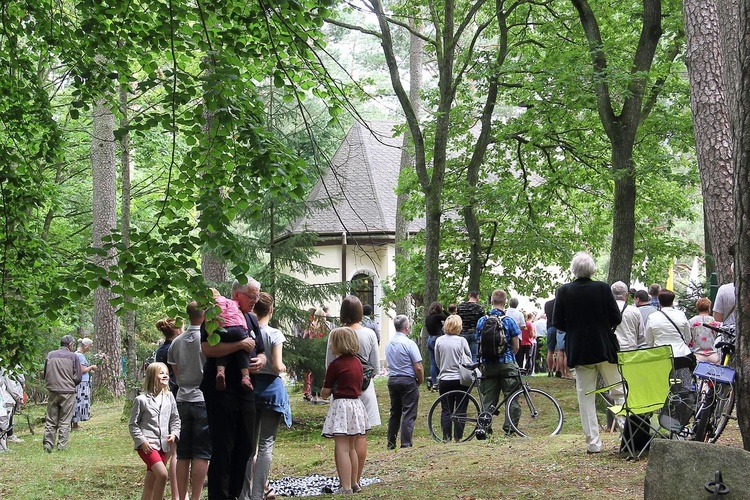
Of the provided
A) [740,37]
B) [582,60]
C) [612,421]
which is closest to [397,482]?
[612,421]

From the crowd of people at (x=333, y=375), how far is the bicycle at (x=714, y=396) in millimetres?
1074

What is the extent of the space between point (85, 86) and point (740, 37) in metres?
5.27

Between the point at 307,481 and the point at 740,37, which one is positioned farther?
the point at 307,481

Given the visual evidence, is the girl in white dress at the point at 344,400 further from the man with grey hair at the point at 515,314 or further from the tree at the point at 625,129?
the man with grey hair at the point at 515,314

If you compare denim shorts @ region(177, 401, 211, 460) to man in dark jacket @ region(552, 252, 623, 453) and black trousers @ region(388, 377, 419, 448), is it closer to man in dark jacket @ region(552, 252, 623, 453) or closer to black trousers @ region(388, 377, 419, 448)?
man in dark jacket @ region(552, 252, 623, 453)

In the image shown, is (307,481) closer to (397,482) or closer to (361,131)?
(397,482)

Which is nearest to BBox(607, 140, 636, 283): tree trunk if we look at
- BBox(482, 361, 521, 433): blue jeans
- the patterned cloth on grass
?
BBox(482, 361, 521, 433): blue jeans

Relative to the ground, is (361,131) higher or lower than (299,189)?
higher

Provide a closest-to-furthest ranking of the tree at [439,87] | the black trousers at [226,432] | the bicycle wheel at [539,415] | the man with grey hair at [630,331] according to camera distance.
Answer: the black trousers at [226,432] < the man with grey hair at [630,331] < the bicycle wheel at [539,415] < the tree at [439,87]

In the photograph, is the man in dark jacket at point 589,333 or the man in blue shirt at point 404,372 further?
the man in blue shirt at point 404,372

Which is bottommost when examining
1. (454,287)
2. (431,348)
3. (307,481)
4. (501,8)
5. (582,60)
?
(307,481)

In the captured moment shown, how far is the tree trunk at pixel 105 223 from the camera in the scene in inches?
927

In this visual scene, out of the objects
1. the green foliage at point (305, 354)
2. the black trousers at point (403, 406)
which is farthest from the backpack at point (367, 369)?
the green foliage at point (305, 354)

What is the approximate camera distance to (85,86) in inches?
330
